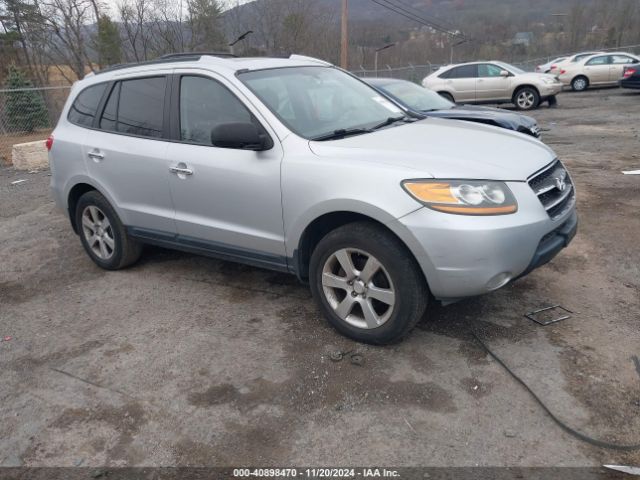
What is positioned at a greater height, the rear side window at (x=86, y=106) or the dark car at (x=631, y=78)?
the rear side window at (x=86, y=106)

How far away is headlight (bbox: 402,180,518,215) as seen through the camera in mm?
2867

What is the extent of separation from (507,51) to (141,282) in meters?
51.1

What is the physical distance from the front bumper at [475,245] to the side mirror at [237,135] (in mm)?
1129

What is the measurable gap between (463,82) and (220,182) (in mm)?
13915

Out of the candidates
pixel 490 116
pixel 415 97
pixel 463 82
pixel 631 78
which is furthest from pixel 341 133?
pixel 631 78

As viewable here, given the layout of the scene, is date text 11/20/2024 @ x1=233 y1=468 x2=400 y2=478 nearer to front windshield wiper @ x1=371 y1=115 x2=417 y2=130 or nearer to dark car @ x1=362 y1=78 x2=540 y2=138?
front windshield wiper @ x1=371 y1=115 x2=417 y2=130

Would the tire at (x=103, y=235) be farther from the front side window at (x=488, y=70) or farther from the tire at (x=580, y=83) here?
the tire at (x=580, y=83)

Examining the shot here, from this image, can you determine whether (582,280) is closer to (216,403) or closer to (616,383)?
(616,383)

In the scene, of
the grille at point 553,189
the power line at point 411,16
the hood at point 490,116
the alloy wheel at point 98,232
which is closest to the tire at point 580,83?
the hood at point 490,116

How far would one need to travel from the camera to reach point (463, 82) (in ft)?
52.0

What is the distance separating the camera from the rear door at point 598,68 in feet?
68.4

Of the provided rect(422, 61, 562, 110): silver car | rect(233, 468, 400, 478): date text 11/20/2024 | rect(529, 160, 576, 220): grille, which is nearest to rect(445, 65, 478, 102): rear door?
rect(422, 61, 562, 110): silver car

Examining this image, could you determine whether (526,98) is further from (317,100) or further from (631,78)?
(317,100)

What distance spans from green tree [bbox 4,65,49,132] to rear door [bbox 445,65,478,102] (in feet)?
39.9
